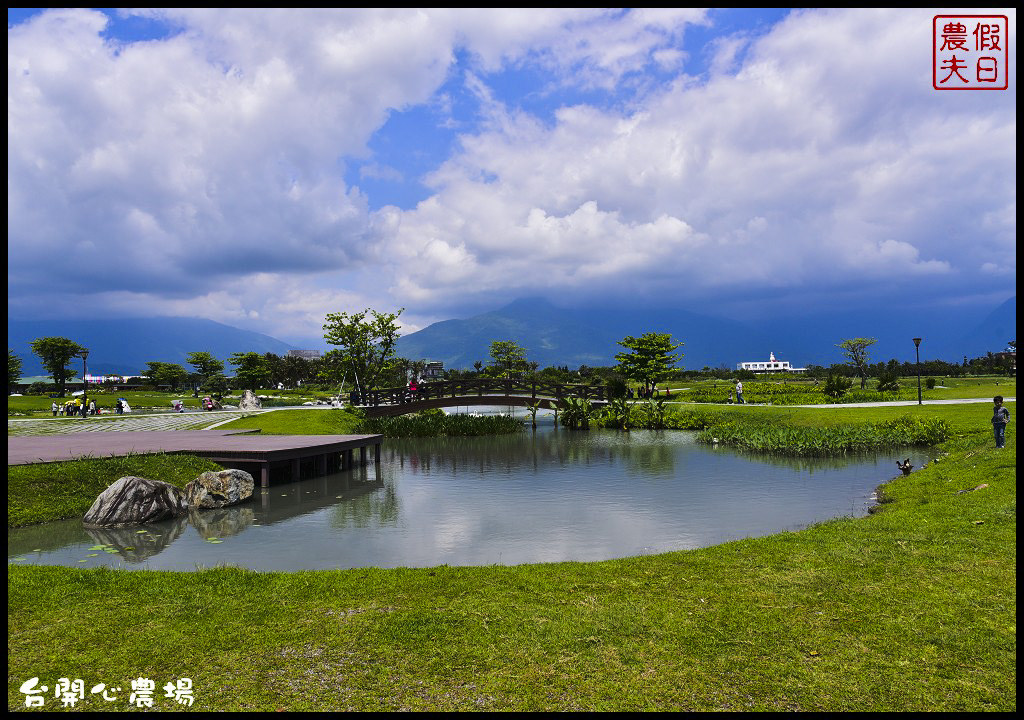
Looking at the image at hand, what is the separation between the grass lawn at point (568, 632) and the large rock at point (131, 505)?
19.2ft

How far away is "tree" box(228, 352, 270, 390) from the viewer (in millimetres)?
80250

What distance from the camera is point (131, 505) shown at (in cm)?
1442

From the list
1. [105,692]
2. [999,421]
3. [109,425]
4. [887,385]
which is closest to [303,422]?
[109,425]

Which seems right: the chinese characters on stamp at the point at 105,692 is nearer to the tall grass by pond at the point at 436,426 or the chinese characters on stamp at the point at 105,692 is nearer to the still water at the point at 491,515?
the still water at the point at 491,515

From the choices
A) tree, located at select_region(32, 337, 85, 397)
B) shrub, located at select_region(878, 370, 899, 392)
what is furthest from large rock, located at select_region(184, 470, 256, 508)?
tree, located at select_region(32, 337, 85, 397)

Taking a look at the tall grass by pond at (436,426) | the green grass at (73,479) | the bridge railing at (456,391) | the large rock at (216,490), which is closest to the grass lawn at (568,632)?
the green grass at (73,479)

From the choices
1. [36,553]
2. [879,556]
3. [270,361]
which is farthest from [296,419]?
[270,361]

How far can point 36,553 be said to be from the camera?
12.0 meters

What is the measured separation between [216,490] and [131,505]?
2.38m

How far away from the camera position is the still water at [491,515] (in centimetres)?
1170

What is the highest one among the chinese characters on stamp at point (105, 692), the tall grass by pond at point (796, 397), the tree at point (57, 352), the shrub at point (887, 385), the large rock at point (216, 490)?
the tree at point (57, 352)

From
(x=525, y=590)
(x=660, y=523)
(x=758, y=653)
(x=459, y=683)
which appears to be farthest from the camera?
(x=660, y=523)

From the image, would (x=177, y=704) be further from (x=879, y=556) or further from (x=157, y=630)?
(x=879, y=556)

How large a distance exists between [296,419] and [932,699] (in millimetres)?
32023
